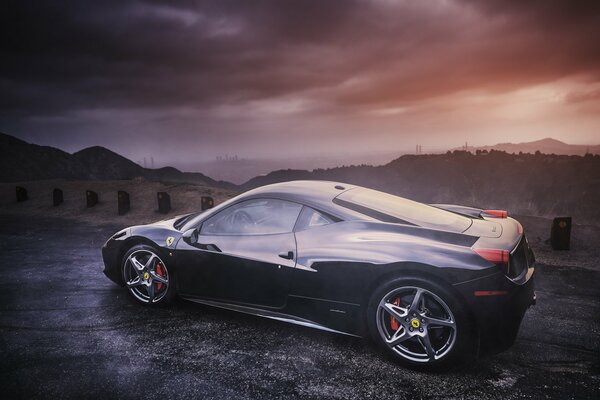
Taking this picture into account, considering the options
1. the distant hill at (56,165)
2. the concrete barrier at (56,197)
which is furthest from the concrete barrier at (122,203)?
the distant hill at (56,165)

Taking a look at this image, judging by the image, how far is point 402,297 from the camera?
9.53ft

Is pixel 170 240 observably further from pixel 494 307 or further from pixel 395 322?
pixel 494 307

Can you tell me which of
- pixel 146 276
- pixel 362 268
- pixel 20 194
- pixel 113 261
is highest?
pixel 20 194

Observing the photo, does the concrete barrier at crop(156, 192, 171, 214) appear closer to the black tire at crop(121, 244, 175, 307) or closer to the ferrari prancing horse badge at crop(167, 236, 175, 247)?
the black tire at crop(121, 244, 175, 307)


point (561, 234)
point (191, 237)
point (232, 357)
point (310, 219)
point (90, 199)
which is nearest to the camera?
point (232, 357)

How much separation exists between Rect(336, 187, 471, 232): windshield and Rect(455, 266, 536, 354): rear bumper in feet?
1.63

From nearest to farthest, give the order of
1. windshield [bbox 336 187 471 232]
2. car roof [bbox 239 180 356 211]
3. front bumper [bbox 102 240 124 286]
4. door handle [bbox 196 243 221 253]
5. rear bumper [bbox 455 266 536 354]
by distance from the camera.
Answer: rear bumper [bbox 455 266 536 354] → windshield [bbox 336 187 471 232] → car roof [bbox 239 180 356 211] → door handle [bbox 196 243 221 253] → front bumper [bbox 102 240 124 286]

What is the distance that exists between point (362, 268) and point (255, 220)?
1.47 m

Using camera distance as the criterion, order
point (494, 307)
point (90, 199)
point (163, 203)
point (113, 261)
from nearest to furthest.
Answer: point (494, 307) → point (113, 261) → point (163, 203) → point (90, 199)

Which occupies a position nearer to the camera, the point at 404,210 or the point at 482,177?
the point at 404,210

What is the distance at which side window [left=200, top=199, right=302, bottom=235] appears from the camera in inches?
134

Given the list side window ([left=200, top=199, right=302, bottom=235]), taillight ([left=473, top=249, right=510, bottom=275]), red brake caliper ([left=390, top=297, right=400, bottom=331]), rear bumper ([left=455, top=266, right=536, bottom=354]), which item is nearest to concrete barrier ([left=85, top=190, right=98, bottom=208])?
side window ([left=200, top=199, right=302, bottom=235])

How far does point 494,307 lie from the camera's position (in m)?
2.58

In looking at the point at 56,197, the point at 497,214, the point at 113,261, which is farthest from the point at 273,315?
the point at 56,197
